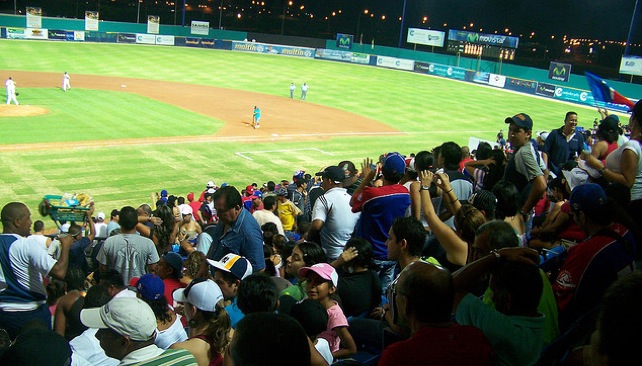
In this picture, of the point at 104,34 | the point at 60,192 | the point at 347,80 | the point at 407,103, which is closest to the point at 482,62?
the point at 347,80

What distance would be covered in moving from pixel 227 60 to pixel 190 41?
436 inches

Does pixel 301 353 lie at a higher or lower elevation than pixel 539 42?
lower

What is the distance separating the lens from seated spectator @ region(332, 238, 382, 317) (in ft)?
17.8

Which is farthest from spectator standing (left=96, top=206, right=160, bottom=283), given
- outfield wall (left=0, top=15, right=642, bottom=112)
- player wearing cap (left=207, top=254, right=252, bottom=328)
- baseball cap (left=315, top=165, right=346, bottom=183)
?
outfield wall (left=0, top=15, right=642, bottom=112)

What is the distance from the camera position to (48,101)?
3262 cm

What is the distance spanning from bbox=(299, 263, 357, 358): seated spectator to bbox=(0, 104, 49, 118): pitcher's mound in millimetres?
28122

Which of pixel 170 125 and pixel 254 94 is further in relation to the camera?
pixel 254 94

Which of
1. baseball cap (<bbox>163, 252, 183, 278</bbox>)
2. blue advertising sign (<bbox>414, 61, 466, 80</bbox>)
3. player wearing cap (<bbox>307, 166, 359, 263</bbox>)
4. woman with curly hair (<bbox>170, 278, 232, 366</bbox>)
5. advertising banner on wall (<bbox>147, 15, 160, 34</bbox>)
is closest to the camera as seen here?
woman with curly hair (<bbox>170, 278, 232, 366</bbox>)

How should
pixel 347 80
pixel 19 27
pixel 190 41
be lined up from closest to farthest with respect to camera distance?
pixel 347 80 → pixel 19 27 → pixel 190 41

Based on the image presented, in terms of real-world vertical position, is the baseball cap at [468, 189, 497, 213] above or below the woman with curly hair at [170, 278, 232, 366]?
above

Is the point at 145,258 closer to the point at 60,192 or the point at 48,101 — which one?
the point at 60,192

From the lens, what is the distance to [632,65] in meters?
52.8

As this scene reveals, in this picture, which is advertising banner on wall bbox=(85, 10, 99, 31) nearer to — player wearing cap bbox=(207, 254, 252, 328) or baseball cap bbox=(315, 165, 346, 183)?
baseball cap bbox=(315, 165, 346, 183)

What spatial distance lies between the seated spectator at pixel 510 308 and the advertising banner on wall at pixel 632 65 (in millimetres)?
56621
